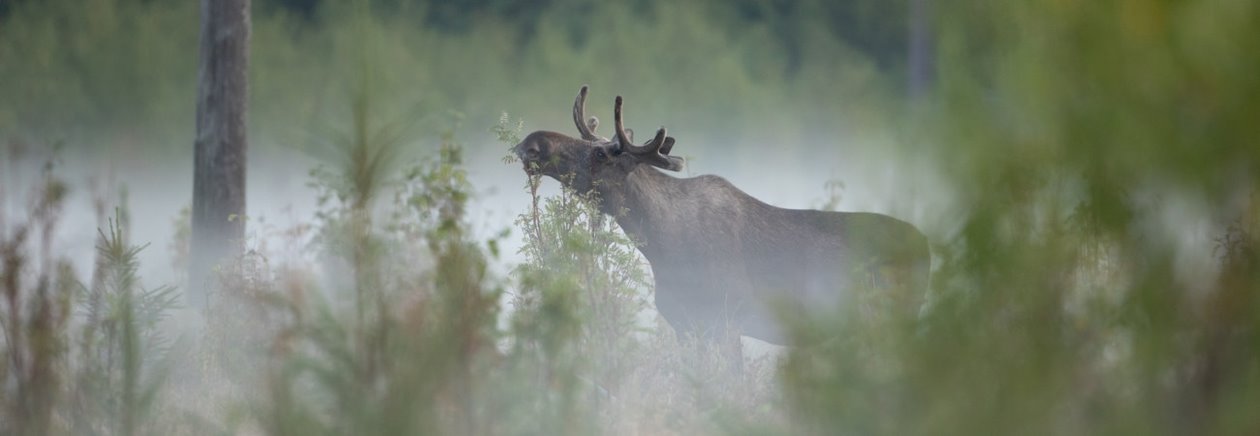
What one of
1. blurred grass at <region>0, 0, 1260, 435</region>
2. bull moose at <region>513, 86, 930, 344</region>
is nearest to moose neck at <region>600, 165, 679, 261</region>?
bull moose at <region>513, 86, 930, 344</region>

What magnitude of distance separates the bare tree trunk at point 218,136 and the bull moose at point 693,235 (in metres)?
3.10

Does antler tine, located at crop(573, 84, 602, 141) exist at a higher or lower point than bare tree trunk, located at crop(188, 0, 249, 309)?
lower

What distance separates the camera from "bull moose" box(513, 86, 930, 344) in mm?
6766

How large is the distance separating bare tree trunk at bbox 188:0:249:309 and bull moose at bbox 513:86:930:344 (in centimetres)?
310

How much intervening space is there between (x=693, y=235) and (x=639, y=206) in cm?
32

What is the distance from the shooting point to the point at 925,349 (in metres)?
3.00

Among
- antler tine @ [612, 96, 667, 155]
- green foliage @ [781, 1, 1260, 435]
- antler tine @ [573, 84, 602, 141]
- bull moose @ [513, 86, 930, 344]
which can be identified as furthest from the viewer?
antler tine @ [573, 84, 602, 141]

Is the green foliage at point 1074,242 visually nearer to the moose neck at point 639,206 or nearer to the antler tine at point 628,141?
the antler tine at point 628,141

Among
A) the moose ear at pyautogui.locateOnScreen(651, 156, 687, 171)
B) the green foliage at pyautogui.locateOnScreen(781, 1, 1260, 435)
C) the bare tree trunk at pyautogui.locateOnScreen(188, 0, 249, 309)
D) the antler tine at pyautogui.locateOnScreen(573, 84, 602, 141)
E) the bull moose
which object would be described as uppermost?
the bare tree trunk at pyautogui.locateOnScreen(188, 0, 249, 309)

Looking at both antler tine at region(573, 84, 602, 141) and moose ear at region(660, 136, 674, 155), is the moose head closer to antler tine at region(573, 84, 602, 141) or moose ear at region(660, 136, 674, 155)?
moose ear at region(660, 136, 674, 155)

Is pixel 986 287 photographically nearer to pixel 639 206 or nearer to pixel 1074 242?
pixel 1074 242

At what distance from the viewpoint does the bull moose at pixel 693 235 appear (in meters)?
6.77

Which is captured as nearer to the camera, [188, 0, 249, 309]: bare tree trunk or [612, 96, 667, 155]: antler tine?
[612, 96, 667, 155]: antler tine

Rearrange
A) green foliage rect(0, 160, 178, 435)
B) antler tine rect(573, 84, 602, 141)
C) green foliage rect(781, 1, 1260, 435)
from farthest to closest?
1. antler tine rect(573, 84, 602, 141)
2. green foliage rect(0, 160, 178, 435)
3. green foliage rect(781, 1, 1260, 435)
